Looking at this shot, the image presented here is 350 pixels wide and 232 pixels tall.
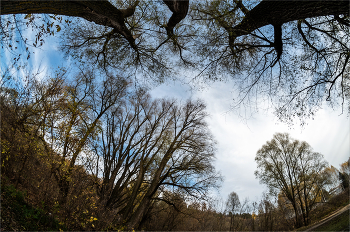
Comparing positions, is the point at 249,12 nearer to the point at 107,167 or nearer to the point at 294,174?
the point at 107,167

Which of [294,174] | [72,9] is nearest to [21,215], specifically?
[72,9]

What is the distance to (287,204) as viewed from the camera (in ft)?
67.5

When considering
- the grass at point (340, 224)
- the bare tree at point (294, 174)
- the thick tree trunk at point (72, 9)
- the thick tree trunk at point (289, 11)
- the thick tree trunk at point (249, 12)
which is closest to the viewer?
the thick tree trunk at point (72, 9)

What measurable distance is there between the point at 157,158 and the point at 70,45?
8.20 metres

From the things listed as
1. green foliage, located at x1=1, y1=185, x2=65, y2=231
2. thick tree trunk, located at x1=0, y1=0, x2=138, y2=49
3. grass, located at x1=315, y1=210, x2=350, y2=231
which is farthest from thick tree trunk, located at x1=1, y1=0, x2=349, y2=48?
grass, located at x1=315, y1=210, x2=350, y2=231

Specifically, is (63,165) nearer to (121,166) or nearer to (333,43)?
(121,166)

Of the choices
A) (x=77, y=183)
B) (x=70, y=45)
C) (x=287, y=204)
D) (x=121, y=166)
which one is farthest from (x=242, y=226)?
(x=70, y=45)

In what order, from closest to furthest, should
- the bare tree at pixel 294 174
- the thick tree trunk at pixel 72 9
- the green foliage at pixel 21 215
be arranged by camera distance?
the thick tree trunk at pixel 72 9, the green foliage at pixel 21 215, the bare tree at pixel 294 174

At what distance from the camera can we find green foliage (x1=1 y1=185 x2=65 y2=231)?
417 cm

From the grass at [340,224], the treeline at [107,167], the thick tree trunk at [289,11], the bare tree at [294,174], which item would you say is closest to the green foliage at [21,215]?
the treeline at [107,167]

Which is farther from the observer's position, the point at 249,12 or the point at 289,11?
the point at 249,12

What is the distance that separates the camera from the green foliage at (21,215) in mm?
4168

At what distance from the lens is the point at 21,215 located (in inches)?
181

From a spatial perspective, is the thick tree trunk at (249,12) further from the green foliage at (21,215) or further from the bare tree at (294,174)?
the bare tree at (294,174)
